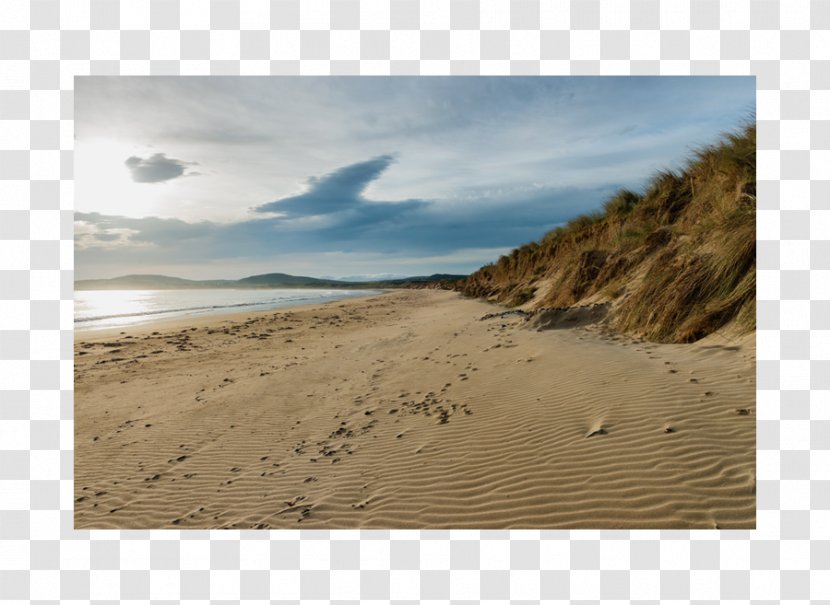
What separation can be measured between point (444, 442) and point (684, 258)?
5972mm

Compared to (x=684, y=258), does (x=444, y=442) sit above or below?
below

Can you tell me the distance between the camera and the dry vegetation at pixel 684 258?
6020 mm

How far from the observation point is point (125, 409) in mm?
6191

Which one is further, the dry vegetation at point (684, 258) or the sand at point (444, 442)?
the dry vegetation at point (684, 258)

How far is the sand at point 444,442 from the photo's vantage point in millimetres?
2826

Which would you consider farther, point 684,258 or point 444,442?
point 684,258

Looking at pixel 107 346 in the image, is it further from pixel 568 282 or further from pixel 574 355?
pixel 568 282

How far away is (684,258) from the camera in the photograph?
7.33 m

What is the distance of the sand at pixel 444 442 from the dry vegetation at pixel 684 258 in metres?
0.63

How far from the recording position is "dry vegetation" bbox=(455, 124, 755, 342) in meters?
6.02

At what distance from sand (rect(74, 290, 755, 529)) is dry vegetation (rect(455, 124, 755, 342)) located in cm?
63

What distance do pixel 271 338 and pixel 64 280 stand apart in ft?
31.2

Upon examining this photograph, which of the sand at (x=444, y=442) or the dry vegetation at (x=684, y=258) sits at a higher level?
the dry vegetation at (x=684, y=258)

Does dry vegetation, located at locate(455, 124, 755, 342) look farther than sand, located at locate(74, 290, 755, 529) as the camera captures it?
Yes
